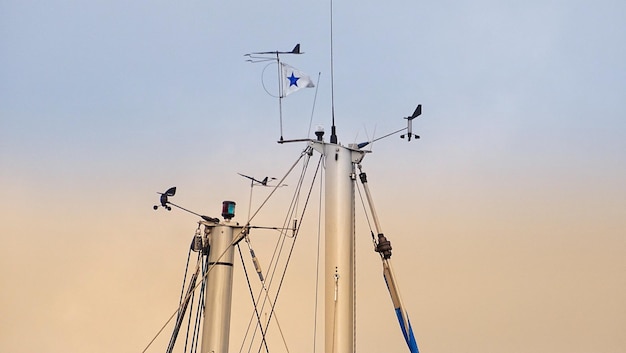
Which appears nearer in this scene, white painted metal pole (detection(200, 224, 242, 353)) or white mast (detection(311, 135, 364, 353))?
white mast (detection(311, 135, 364, 353))

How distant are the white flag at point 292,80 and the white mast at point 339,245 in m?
2.48

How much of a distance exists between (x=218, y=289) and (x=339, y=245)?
5.74 m

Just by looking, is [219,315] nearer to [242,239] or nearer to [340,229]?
[242,239]

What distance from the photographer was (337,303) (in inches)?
620

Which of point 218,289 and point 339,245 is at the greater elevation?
point 218,289

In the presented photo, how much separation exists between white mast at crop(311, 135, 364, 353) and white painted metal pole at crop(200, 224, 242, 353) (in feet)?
16.4

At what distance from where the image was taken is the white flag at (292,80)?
768 inches

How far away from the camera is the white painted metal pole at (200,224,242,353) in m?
19.7

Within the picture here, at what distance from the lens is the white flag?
19516 millimetres

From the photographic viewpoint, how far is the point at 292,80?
19.6 metres

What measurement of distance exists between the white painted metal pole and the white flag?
481 cm

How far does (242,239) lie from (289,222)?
177 cm

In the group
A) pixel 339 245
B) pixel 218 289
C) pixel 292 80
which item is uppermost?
pixel 292 80

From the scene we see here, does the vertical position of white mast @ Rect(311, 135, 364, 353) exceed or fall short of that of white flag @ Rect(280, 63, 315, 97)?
it falls short
